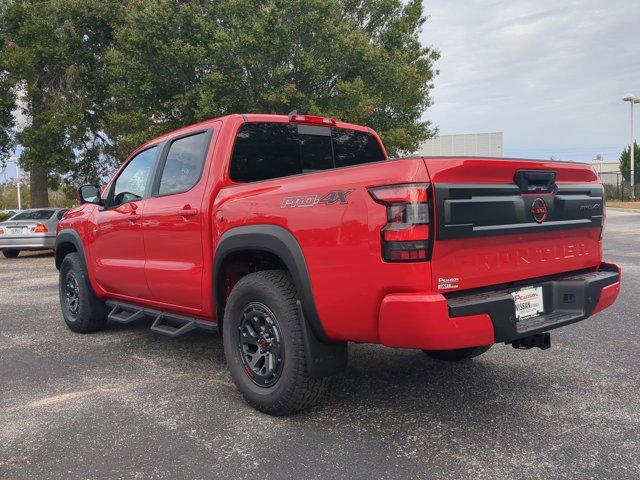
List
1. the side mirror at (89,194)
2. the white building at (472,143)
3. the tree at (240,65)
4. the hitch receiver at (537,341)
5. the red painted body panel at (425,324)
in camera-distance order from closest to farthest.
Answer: the red painted body panel at (425,324) < the hitch receiver at (537,341) < the side mirror at (89,194) < the tree at (240,65) < the white building at (472,143)

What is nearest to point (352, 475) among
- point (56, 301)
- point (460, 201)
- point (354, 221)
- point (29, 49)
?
point (354, 221)

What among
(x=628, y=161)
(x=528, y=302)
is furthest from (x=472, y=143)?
(x=528, y=302)

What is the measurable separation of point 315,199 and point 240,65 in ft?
43.4

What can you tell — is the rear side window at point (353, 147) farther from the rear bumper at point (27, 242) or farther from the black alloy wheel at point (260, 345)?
the rear bumper at point (27, 242)

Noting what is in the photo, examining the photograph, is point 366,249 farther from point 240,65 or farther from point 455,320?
point 240,65

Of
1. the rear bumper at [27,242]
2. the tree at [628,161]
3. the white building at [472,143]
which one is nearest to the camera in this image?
the rear bumper at [27,242]

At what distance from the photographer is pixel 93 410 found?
3.58 metres

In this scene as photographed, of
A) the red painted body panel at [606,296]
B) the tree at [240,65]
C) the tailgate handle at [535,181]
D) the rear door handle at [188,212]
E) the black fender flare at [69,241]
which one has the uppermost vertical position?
the tree at [240,65]

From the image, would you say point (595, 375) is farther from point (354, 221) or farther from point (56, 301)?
point (56, 301)

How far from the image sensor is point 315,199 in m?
3.04

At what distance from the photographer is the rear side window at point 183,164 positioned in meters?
4.17

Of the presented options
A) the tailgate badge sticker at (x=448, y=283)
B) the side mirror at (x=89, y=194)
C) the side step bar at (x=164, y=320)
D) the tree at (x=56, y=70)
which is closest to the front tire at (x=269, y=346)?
the side step bar at (x=164, y=320)

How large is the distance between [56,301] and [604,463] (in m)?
7.49

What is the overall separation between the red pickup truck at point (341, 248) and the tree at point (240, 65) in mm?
11089
